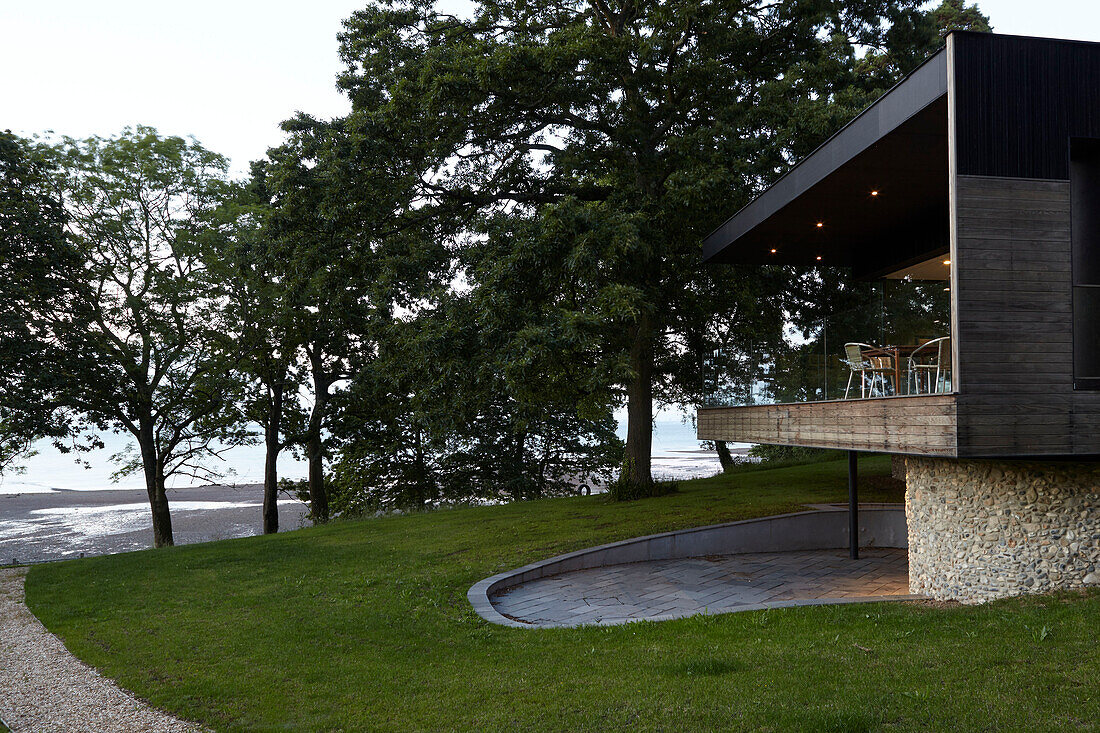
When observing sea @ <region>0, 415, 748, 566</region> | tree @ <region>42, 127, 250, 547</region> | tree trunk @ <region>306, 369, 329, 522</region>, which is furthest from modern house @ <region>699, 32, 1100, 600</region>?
tree @ <region>42, 127, 250, 547</region>

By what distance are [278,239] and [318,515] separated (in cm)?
1003

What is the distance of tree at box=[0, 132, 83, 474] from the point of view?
1441 centimetres

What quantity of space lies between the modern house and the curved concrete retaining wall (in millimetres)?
3487

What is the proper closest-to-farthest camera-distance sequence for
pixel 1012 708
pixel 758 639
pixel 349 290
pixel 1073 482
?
pixel 1012 708 → pixel 758 639 → pixel 1073 482 → pixel 349 290

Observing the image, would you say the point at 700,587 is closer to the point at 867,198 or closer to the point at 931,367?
the point at 931,367

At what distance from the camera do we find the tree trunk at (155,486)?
58.6ft

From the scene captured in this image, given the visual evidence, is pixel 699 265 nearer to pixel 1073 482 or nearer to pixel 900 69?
pixel 900 69

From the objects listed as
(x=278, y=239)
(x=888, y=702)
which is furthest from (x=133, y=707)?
(x=278, y=239)

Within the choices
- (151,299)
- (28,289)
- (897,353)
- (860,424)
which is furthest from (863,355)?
(151,299)

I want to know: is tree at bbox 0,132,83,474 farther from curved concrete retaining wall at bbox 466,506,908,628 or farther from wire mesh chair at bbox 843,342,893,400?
wire mesh chair at bbox 843,342,893,400

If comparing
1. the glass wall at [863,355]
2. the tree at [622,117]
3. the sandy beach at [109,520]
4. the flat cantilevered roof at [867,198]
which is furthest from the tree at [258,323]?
the glass wall at [863,355]

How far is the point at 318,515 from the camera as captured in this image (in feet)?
69.4

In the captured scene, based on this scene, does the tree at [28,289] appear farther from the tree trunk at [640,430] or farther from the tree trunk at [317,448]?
the tree trunk at [640,430]

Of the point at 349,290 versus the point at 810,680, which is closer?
the point at 810,680
